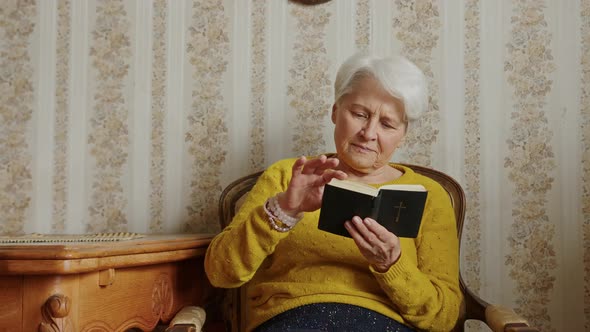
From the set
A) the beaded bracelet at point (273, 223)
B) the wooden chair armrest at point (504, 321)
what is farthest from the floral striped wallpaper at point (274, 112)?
the beaded bracelet at point (273, 223)

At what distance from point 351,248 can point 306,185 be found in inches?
11.0

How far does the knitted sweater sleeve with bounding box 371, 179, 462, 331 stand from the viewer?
1461 millimetres

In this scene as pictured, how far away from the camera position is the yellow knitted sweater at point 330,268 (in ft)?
4.82

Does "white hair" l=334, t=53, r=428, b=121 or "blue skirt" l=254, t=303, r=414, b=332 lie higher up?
"white hair" l=334, t=53, r=428, b=121

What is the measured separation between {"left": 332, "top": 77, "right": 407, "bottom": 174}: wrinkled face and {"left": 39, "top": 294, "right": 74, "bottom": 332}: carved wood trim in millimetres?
807

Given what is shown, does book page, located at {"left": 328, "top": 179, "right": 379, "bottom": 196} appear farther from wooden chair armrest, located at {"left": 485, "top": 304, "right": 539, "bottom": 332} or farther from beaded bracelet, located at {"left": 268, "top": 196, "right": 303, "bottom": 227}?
wooden chair armrest, located at {"left": 485, "top": 304, "right": 539, "bottom": 332}

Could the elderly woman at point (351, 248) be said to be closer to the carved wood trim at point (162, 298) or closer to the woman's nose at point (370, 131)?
the woman's nose at point (370, 131)

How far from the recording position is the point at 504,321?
1439 millimetres

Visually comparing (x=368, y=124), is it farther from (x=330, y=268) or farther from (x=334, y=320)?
(x=334, y=320)

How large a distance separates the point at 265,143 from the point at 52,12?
3.02 ft

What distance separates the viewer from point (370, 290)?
158 centimetres

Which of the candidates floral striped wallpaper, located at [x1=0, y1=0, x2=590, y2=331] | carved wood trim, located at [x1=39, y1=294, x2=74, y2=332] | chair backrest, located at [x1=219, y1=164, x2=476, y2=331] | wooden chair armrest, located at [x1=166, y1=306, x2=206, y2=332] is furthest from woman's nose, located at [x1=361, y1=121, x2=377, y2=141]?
carved wood trim, located at [x1=39, y1=294, x2=74, y2=332]

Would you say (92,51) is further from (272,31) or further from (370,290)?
(370,290)

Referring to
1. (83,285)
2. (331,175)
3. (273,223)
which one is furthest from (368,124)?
(83,285)
